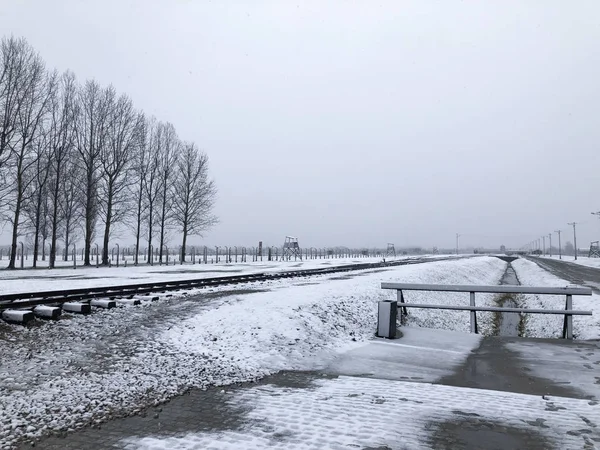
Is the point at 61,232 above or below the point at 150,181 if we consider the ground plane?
below

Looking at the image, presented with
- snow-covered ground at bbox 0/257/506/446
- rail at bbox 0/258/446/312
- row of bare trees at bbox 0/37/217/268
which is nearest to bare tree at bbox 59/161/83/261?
row of bare trees at bbox 0/37/217/268

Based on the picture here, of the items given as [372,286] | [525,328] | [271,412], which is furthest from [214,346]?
[525,328]

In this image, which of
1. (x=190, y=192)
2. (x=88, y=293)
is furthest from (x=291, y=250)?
(x=88, y=293)

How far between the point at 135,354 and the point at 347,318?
553 centimetres

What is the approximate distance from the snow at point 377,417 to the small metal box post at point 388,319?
3543 millimetres

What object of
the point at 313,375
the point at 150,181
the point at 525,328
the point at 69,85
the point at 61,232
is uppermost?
the point at 69,85

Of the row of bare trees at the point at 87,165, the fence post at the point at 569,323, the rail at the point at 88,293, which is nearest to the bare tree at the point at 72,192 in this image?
the row of bare trees at the point at 87,165

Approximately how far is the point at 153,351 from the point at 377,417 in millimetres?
4256

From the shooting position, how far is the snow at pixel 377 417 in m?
4.33

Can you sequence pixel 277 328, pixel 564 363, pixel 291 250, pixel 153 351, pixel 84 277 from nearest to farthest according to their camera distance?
pixel 153 351
pixel 564 363
pixel 277 328
pixel 84 277
pixel 291 250

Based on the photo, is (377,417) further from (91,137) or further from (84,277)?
(91,137)

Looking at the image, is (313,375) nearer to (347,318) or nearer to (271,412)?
(271,412)

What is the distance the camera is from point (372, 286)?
16703 mm

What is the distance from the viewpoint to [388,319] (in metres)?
9.97
